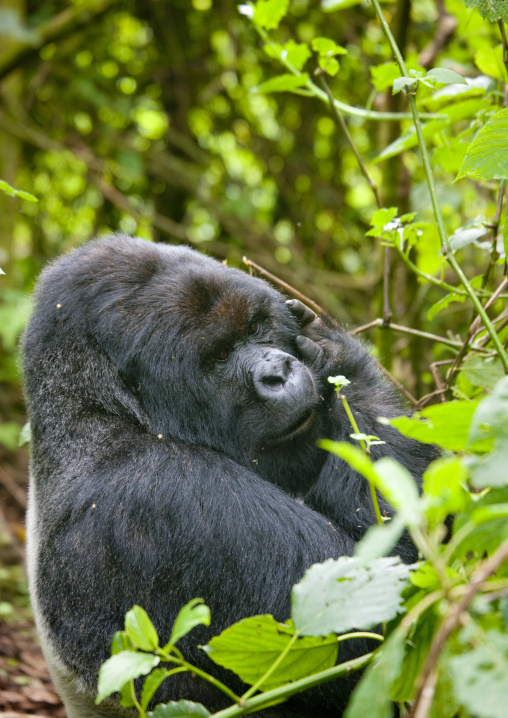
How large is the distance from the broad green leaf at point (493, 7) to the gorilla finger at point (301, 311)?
1.19 metres

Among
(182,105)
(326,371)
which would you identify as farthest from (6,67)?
(326,371)

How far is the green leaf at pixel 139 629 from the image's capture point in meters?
1.29

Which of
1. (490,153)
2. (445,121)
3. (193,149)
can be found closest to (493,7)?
(490,153)

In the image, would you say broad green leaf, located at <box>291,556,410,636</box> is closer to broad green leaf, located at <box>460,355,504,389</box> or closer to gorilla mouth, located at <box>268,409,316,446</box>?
gorilla mouth, located at <box>268,409,316,446</box>

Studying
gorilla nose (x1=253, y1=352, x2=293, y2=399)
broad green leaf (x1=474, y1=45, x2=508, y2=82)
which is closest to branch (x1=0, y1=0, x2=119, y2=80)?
broad green leaf (x1=474, y1=45, x2=508, y2=82)

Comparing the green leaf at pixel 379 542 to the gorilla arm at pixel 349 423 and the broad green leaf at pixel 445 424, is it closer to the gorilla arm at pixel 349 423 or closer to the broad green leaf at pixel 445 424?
the broad green leaf at pixel 445 424

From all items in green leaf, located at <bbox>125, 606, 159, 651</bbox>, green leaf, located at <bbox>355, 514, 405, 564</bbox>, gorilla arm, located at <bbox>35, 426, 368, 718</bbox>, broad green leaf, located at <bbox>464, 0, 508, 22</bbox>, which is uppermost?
broad green leaf, located at <bbox>464, 0, 508, 22</bbox>

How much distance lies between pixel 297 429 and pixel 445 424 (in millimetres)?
1258

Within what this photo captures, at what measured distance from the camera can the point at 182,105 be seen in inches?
286

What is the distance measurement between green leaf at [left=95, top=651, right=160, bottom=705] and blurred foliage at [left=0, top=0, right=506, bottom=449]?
5030 millimetres

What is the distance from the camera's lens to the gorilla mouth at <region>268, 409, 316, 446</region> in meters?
2.36

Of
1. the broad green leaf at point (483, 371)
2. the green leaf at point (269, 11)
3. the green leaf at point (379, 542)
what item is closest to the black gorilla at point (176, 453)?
the broad green leaf at point (483, 371)

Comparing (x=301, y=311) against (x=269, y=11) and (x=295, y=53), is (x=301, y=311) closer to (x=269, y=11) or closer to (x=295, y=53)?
(x=295, y=53)

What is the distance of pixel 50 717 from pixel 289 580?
180 centimetres
